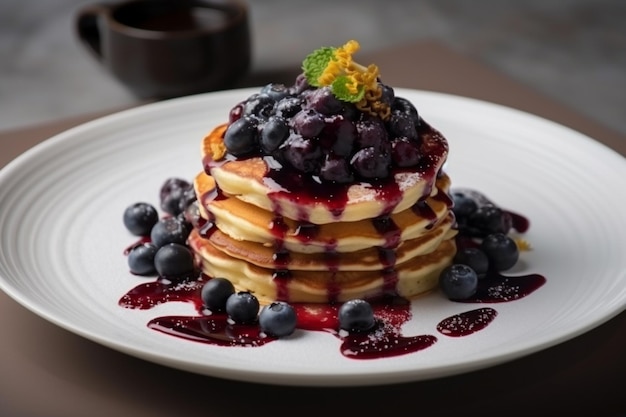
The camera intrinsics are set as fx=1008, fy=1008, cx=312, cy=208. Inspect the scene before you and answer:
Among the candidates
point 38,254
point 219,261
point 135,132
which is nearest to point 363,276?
point 219,261

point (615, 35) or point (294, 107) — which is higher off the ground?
point (294, 107)

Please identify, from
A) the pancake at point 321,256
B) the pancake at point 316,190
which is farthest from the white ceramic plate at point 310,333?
the pancake at point 316,190

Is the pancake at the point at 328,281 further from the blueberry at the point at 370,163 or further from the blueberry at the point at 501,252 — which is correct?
the blueberry at the point at 370,163

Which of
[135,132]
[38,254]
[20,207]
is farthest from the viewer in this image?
[135,132]

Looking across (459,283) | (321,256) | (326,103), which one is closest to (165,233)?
(321,256)

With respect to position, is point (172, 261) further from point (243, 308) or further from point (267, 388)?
point (267, 388)

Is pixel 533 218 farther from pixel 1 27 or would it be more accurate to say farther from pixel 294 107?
pixel 1 27
